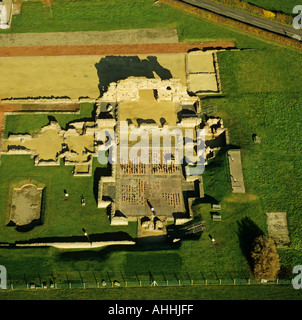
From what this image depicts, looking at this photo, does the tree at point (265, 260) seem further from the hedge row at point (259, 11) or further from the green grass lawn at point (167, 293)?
the hedge row at point (259, 11)

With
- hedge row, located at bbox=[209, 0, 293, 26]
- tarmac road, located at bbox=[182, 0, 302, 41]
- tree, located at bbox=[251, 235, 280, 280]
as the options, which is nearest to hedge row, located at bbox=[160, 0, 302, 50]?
tarmac road, located at bbox=[182, 0, 302, 41]

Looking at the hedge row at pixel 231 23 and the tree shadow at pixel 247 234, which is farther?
the hedge row at pixel 231 23

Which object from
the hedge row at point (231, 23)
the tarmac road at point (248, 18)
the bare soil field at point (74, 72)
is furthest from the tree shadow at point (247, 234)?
the tarmac road at point (248, 18)

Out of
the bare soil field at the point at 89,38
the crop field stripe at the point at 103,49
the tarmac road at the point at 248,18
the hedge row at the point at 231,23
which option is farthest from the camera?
the tarmac road at the point at 248,18

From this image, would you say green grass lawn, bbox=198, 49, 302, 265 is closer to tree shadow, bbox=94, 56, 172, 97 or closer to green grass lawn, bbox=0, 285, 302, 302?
green grass lawn, bbox=0, 285, 302, 302

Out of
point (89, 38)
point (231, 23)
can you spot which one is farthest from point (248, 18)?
point (89, 38)
